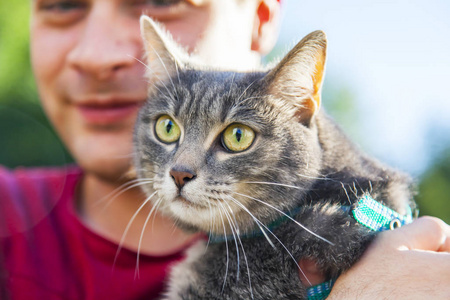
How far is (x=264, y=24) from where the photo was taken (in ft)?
7.43

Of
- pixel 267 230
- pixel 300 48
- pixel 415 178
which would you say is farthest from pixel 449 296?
pixel 300 48

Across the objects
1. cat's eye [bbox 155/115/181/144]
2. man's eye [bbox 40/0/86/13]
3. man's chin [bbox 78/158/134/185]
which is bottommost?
man's chin [bbox 78/158/134/185]

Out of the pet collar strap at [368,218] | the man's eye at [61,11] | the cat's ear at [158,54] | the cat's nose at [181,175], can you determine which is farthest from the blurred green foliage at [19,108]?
the pet collar strap at [368,218]

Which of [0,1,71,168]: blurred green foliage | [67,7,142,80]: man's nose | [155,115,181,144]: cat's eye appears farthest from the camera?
[0,1,71,168]: blurred green foliage

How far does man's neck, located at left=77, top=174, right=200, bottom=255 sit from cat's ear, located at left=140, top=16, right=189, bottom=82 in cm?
71

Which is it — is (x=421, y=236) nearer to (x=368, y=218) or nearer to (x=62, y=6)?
(x=368, y=218)

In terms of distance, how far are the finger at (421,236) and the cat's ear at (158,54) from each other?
1.09m

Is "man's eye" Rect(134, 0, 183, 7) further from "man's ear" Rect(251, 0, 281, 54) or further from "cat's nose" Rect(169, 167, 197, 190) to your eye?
"cat's nose" Rect(169, 167, 197, 190)

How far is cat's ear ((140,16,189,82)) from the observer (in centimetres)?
178

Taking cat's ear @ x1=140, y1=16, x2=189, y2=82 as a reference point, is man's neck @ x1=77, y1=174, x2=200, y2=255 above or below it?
below

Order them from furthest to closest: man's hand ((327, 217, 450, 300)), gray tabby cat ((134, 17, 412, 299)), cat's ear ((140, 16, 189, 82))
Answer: cat's ear ((140, 16, 189, 82))
gray tabby cat ((134, 17, 412, 299))
man's hand ((327, 217, 450, 300))

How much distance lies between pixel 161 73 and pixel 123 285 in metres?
1.12

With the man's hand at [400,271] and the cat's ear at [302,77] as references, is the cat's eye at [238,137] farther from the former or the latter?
the man's hand at [400,271]

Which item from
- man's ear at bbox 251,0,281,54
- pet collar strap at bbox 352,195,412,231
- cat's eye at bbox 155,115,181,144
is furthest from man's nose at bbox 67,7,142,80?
pet collar strap at bbox 352,195,412,231
